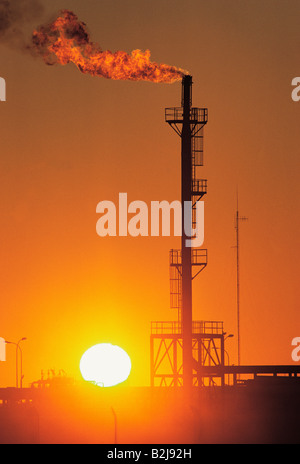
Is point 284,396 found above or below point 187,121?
below

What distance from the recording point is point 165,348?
13062 centimetres

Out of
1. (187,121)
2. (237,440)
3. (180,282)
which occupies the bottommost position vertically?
(237,440)

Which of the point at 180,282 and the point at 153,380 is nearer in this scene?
the point at 180,282

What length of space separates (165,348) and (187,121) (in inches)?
866

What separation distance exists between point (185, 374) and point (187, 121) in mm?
18038

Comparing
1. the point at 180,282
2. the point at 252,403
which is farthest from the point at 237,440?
the point at 180,282
